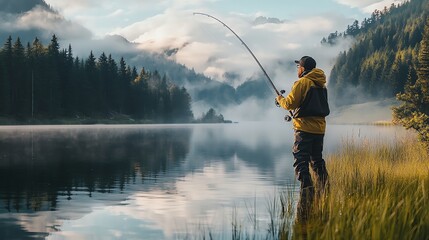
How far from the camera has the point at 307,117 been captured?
11031mm

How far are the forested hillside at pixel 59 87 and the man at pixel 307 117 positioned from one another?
324 feet

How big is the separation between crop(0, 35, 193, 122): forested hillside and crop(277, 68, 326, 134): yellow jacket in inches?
3891

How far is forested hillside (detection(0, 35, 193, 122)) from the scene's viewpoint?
107125 mm

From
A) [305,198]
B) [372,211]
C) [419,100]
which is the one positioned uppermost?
[419,100]

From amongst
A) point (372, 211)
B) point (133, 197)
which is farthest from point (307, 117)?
point (133, 197)

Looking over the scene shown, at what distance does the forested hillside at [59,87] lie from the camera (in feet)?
351

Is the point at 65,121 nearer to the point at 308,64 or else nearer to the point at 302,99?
the point at 308,64

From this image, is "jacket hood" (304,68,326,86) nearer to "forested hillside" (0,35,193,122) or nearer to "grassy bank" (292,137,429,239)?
"grassy bank" (292,137,429,239)

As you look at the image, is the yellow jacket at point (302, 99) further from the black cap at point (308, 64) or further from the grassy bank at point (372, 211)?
the grassy bank at point (372, 211)

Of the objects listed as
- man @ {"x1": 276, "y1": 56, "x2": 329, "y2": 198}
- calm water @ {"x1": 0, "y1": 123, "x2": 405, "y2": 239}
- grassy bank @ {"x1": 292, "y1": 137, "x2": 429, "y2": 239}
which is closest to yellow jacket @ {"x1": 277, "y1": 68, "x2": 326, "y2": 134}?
man @ {"x1": 276, "y1": 56, "x2": 329, "y2": 198}

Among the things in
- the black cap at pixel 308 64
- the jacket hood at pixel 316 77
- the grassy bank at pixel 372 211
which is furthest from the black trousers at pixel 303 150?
the black cap at pixel 308 64

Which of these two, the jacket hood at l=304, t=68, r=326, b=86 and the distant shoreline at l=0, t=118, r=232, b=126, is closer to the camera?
the jacket hood at l=304, t=68, r=326, b=86

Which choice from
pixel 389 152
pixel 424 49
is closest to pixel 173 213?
pixel 389 152

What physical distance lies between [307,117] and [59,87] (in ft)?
374
